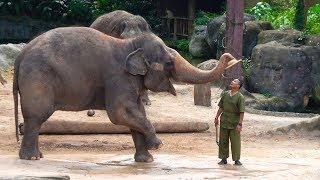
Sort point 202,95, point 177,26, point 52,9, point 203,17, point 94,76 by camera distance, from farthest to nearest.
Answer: point 52,9
point 177,26
point 203,17
point 202,95
point 94,76

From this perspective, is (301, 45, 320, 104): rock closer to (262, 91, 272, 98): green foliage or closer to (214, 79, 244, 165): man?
(262, 91, 272, 98): green foliage

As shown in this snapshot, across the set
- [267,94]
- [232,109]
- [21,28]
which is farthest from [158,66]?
[21,28]

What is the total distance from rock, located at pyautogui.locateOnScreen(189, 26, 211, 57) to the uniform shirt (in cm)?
1635

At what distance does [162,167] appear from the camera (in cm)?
1235

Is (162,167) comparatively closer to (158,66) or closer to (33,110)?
(158,66)

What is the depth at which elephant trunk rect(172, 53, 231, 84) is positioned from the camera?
1248 centimetres

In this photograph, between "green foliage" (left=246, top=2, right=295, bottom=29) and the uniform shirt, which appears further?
"green foliage" (left=246, top=2, right=295, bottom=29)

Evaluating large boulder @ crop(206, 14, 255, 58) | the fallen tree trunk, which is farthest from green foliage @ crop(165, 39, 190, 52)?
the fallen tree trunk

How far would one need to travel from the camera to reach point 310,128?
17312 mm

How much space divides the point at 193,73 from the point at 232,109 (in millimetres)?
791

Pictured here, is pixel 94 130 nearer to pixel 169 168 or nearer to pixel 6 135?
pixel 6 135

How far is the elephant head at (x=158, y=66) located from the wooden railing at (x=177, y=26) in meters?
20.1

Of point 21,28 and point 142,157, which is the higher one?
point 142,157

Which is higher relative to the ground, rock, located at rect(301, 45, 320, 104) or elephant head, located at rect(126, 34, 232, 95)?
elephant head, located at rect(126, 34, 232, 95)
